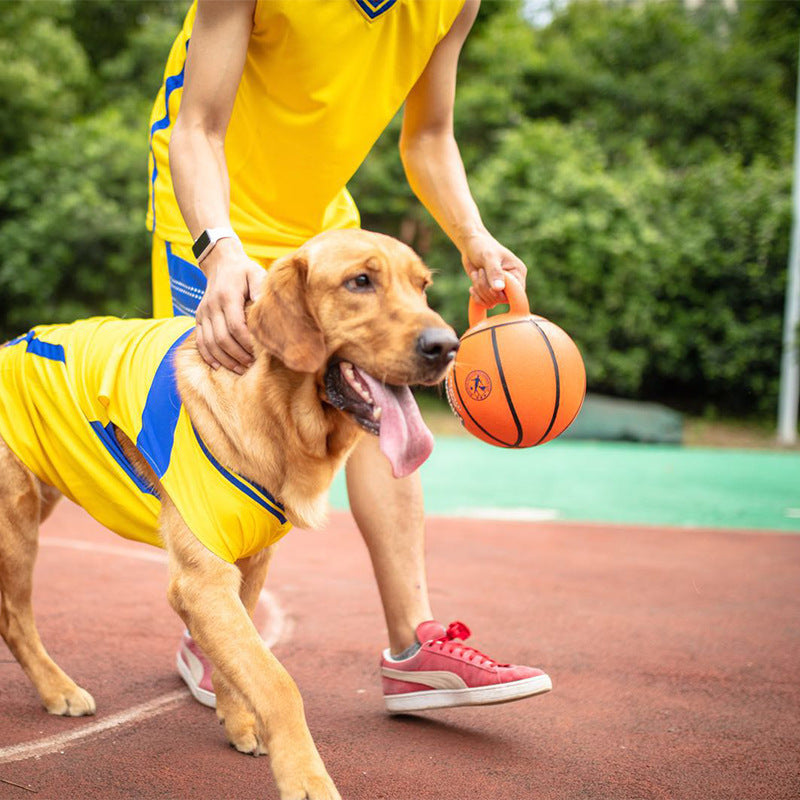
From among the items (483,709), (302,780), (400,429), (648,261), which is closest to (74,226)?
(648,261)

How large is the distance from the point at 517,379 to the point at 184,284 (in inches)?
49.5

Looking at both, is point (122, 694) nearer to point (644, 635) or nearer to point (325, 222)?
point (325, 222)

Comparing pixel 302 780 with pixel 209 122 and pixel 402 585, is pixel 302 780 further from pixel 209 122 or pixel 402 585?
pixel 209 122

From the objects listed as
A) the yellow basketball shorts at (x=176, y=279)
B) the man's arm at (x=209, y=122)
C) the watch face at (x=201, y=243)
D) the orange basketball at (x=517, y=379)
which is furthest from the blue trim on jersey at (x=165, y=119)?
the orange basketball at (x=517, y=379)

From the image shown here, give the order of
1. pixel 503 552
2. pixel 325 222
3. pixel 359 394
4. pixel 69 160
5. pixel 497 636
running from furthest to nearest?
→ pixel 69 160 < pixel 503 552 < pixel 497 636 < pixel 325 222 < pixel 359 394

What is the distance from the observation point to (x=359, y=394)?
8.81 feet

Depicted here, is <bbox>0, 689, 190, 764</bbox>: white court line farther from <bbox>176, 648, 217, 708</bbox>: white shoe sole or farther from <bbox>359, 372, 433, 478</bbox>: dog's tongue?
<bbox>359, 372, 433, 478</bbox>: dog's tongue

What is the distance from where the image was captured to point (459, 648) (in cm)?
331

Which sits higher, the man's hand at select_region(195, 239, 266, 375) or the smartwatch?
the smartwatch

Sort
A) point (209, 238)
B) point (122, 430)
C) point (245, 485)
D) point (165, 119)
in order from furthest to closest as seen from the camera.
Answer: point (165, 119) → point (122, 430) → point (209, 238) → point (245, 485)

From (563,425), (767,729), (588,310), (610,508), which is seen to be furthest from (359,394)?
(588,310)

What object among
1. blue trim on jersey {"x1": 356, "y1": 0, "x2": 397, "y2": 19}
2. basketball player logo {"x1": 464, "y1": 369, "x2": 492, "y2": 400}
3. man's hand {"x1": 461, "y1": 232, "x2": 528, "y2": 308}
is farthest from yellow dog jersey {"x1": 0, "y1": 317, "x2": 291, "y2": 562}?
blue trim on jersey {"x1": 356, "y1": 0, "x2": 397, "y2": 19}

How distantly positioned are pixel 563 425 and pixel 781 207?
1674cm

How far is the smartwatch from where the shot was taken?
2.81m
